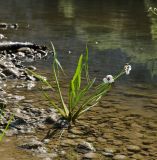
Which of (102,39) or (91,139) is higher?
(102,39)

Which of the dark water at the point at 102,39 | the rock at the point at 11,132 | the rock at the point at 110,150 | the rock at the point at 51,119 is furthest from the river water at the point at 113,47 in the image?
the rock at the point at 11,132

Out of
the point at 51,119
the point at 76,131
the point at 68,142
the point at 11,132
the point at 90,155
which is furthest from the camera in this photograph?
the point at 51,119

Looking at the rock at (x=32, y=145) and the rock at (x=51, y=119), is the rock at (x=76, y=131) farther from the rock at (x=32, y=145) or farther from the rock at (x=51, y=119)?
the rock at (x=32, y=145)

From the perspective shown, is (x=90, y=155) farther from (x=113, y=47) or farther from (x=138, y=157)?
(x=113, y=47)

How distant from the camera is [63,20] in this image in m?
25.6

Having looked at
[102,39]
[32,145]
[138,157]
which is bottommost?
[138,157]

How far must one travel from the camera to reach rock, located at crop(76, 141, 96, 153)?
6.05 meters

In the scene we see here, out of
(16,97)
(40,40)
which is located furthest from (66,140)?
(40,40)

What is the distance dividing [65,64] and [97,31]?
28.3 ft

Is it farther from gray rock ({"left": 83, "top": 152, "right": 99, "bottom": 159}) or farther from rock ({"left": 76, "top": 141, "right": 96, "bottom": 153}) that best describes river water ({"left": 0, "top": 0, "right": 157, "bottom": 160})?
gray rock ({"left": 83, "top": 152, "right": 99, "bottom": 159})

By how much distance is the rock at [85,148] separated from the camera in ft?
19.9

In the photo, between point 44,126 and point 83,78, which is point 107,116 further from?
point 83,78

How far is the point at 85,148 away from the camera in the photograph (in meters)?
6.11

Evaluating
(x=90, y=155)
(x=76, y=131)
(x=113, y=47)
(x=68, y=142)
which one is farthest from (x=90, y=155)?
(x=113, y=47)
